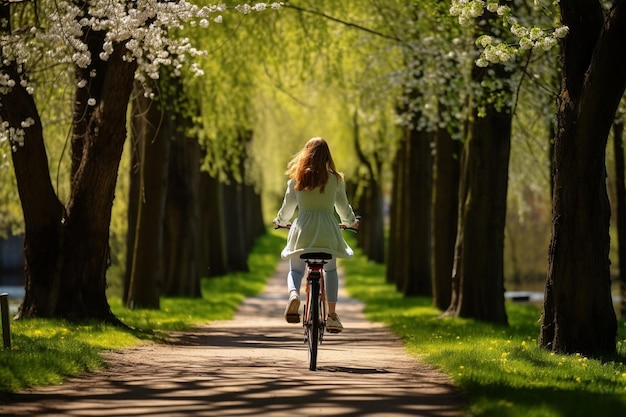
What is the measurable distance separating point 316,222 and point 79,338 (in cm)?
363

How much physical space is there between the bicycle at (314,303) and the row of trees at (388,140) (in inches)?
98.2

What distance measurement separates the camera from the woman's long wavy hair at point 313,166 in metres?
11.0

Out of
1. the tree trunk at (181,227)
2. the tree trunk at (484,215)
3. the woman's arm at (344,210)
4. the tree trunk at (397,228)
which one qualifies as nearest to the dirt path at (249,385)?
the woman's arm at (344,210)

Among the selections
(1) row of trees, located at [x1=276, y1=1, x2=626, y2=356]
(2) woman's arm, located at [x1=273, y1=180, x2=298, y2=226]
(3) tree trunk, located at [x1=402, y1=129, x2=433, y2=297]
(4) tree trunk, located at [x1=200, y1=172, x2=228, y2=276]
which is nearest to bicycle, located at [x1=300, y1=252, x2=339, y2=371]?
(2) woman's arm, located at [x1=273, y1=180, x2=298, y2=226]

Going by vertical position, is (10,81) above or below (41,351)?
above

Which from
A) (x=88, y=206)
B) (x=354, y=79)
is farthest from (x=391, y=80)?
(x=88, y=206)

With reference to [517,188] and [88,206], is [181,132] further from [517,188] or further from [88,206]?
[517,188]

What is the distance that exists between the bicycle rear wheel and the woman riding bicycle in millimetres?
165

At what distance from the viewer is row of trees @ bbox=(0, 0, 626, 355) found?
11.8 meters

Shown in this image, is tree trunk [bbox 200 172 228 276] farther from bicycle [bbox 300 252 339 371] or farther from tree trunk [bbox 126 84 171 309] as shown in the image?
bicycle [bbox 300 252 339 371]

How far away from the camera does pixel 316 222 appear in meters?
11.0

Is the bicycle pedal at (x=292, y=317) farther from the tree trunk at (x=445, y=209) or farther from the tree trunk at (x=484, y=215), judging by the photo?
the tree trunk at (x=445, y=209)

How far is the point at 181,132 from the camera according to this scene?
2414 cm

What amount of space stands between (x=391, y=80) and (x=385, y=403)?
15661 mm
